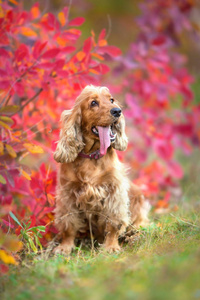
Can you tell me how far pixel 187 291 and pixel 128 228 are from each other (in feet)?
5.27

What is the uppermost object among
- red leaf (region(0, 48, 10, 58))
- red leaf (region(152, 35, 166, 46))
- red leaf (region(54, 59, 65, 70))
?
red leaf (region(152, 35, 166, 46))

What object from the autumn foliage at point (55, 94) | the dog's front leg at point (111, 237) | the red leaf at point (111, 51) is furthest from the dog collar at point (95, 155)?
the red leaf at point (111, 51)

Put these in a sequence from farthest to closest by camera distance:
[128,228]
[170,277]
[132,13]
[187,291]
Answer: [132,13] → [128,228] → [170,277] → [187,291]

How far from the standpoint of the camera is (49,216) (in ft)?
9.88

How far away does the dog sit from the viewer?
A: 2645 mm

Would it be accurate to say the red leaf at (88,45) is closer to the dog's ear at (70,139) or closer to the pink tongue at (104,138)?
the dog's ear at (70,139)

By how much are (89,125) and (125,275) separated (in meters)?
1.29

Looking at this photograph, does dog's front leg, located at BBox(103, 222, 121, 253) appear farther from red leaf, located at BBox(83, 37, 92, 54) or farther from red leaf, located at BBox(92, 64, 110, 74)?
red leaf, located at BBox(83, 37, 92, 54)

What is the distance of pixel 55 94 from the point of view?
11.8ft

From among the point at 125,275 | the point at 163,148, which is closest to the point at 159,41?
the point at 163,148

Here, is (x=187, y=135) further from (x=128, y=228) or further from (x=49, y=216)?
(x=49, y=216)

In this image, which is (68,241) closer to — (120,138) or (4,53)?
(120,138)

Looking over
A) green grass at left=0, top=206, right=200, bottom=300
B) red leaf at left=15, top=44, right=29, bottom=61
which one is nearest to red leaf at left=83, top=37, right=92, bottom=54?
red leaf at left=15, top=44, right=29, bottom=61

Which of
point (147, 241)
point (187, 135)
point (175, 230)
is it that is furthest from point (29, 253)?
point (187, 135)
